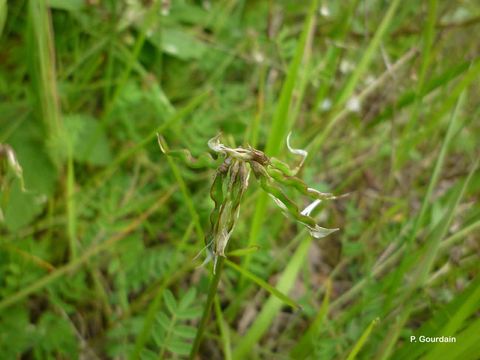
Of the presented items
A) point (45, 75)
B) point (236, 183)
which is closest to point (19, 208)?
point (45, 75)

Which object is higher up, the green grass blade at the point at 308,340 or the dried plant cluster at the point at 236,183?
the dried plant cluster at the point at 236,183

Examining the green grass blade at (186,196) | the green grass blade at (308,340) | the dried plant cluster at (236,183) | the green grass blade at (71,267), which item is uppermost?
the dried plant cluster at (236,183)

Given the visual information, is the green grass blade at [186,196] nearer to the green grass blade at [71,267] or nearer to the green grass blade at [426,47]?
the green grass blade at [71,267]

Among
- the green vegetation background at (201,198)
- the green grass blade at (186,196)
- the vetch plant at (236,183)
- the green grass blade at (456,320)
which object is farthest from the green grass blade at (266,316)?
the vetch plant at (236,183)

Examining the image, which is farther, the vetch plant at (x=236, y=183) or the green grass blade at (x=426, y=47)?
the green grass blade at (x=426, y=47)

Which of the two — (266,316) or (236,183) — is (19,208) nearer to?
(266,316)

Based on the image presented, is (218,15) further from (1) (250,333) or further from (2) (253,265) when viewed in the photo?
(1) (250,333)
